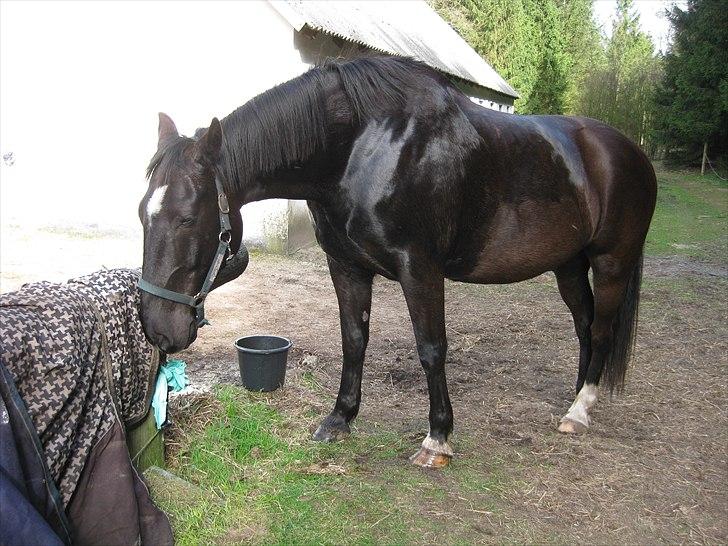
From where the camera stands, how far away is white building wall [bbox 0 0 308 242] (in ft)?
27.1

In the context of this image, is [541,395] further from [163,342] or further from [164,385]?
[163,342]

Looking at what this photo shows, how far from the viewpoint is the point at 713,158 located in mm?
19828

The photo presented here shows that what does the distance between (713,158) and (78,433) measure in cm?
2220

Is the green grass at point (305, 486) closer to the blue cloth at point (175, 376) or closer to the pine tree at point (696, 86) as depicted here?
the blue cloth at point (175, 376)

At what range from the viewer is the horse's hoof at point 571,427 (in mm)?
3561

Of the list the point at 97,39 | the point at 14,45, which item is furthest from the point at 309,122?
the point at 14,45

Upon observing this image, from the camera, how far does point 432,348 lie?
2992 mm

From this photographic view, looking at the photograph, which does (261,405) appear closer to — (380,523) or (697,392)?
(380,523)

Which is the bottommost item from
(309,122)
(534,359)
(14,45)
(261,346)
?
(534,359)

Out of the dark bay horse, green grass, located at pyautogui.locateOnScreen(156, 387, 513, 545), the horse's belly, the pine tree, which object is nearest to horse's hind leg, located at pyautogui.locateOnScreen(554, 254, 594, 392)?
the dark bay horse

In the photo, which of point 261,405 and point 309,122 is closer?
point 309,122

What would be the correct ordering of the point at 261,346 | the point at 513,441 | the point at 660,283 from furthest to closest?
the point at 660,283, the point at 261,346, the point at 513,441

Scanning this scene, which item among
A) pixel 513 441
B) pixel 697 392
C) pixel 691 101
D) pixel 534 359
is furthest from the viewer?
pixel 691 101

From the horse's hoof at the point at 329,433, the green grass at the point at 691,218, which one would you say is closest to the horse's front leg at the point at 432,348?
the horse's hoof at the point at 329,433
